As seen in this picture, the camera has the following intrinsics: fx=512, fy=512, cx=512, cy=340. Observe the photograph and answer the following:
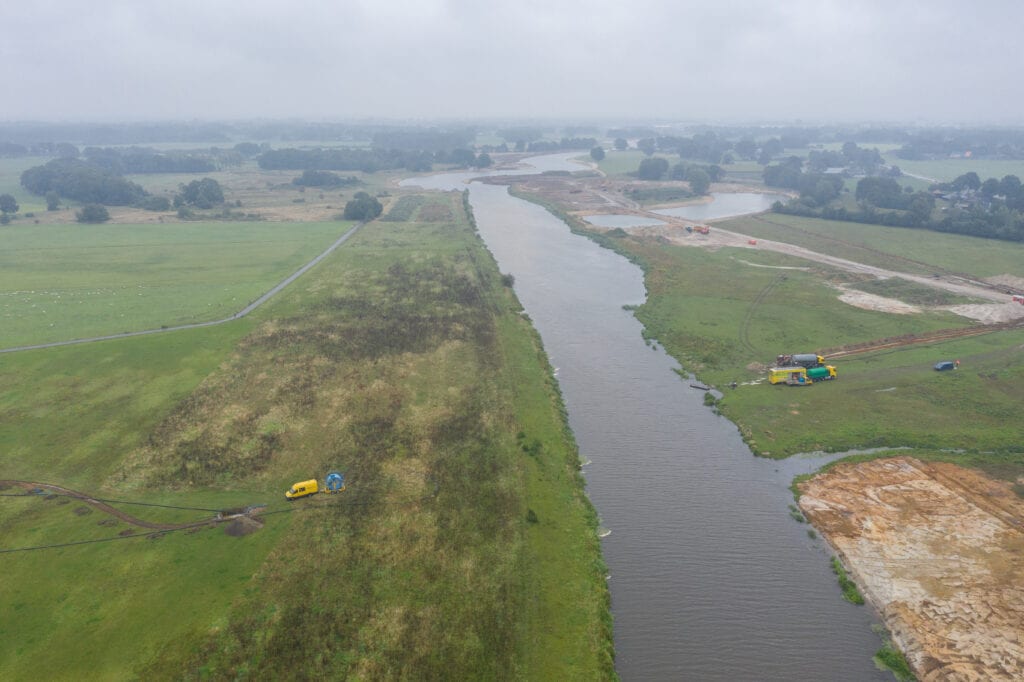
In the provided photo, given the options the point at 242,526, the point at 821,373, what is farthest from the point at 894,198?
the point at 242,526

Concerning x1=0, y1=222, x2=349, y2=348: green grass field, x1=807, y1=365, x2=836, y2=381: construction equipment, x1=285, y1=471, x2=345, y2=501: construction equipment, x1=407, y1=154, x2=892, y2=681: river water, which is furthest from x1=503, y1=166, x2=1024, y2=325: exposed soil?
x1=0, y1=222, x2=349, y2=348: green grass field

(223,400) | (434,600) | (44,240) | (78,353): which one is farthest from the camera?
(44,240)

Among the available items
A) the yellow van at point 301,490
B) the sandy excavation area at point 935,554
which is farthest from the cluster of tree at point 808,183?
the yellow van at point 301,490

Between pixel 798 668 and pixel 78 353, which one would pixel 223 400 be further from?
pixel 798 668

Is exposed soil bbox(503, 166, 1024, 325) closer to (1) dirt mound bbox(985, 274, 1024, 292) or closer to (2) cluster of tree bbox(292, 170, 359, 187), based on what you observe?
(1) dirt mound bbox(985, 274, 1024, 292)

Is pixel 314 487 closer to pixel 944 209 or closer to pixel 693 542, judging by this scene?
pixel 693 542

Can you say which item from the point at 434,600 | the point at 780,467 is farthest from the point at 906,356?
the point at 434,600

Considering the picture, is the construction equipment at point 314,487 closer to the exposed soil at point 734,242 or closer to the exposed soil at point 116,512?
the exposed soil at point 116,512
